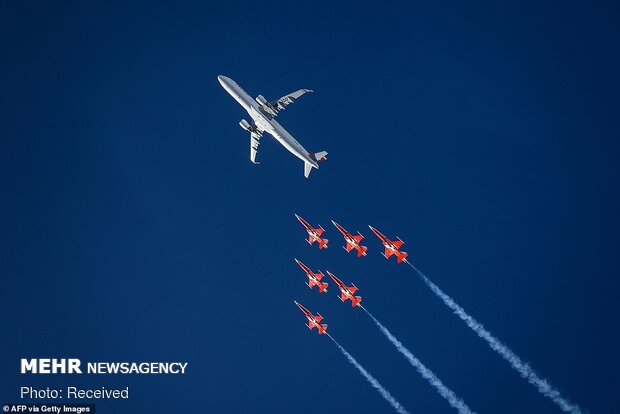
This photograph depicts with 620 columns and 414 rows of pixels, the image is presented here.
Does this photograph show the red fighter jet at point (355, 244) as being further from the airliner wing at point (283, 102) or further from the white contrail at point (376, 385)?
the airliner wing at point (283, 102)

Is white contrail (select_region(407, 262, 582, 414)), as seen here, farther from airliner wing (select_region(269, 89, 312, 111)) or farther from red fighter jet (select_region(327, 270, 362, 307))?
airliner wing (select_region(269, 89, 312, 111))

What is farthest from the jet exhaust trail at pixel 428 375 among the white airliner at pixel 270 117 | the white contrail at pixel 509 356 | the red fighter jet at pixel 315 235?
the white airliner at pixel 270 117

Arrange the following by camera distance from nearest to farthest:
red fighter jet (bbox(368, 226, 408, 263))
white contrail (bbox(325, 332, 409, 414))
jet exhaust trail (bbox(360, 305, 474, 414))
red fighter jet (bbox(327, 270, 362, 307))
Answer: red fighter jet (bbox(368, 226, 408, 263)), red fighter jet (bbox(327, 270, 362, 307)), jet exhaust trail (bbox(360, 305, 474, 414)), white contrail (bbox(325, 332, 409, 414))

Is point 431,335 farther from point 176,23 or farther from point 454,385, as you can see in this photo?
point 176,23

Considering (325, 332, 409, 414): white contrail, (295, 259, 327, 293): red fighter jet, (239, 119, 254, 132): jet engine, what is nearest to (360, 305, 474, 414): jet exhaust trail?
(325, 332, 409, 414): white contrail

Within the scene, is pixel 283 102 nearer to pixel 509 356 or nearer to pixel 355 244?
pixel 355 244

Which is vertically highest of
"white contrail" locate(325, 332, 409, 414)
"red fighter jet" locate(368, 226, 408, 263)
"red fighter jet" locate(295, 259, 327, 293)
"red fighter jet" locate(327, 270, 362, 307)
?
"red fighter jet" locate(368, 226, 408, 263)

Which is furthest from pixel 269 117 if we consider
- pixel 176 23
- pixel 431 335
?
pixel 431 335
